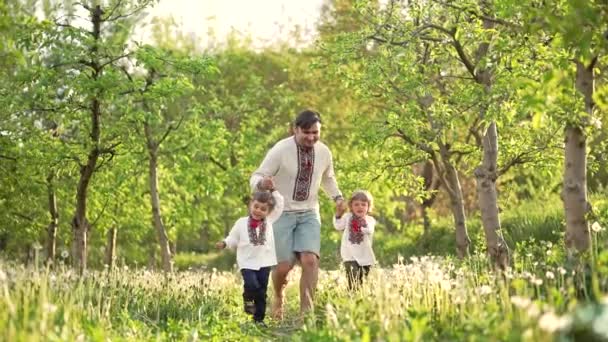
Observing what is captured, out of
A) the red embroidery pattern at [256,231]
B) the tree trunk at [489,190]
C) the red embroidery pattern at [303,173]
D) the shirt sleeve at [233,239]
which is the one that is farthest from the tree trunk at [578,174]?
the shirt sleeve at [233,239]

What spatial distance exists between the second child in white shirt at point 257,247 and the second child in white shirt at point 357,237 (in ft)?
4.46

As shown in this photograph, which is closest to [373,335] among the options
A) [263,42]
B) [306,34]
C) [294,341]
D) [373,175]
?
[294,341]

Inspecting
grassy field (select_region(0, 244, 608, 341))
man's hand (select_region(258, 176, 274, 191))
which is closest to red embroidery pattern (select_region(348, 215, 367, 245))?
grassy field (select_region(0, 244, 608, 341))

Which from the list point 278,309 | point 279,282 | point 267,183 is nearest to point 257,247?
point 279,282

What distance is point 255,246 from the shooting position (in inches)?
370

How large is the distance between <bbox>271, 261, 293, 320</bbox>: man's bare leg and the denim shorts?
0.09 meters

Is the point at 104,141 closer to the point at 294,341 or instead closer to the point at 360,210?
the point at 360,210

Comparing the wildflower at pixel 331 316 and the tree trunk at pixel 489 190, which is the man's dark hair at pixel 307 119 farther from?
the wildflower at pixel 331 316

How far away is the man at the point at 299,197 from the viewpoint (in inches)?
371

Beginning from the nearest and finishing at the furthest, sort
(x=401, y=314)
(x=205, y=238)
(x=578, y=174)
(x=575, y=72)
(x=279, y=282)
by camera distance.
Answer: (x=401, y=314) → (x=575, y=72) → (x=578, y=174) → (x=279, y=282) → (x=205, y=238)

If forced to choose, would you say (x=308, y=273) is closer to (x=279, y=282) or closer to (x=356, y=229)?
(x=279, y=282)

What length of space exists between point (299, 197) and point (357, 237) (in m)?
1.44

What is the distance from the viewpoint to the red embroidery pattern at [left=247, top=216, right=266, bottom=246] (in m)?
9.40

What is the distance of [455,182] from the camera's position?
52.6 feet
